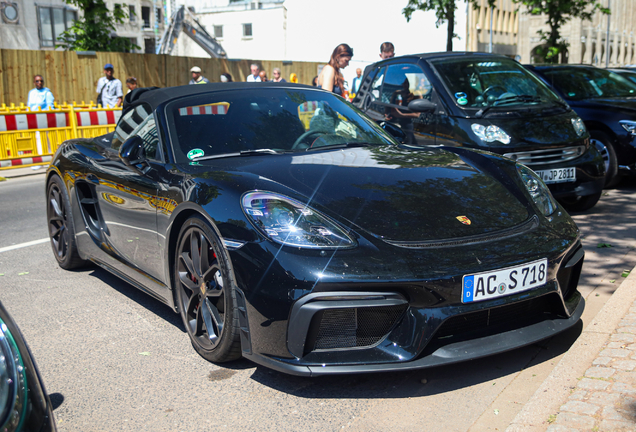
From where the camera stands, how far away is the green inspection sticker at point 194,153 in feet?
12.0

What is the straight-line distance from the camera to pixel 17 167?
38.1 ft

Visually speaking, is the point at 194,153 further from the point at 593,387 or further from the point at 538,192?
the point at 593,387

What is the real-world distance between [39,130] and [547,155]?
9.49m

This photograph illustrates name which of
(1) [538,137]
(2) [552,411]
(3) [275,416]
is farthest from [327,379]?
(1) [538,137]

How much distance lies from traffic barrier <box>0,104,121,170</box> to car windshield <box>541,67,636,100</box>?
858 cm

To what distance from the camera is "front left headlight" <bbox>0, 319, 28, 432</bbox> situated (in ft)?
5.05

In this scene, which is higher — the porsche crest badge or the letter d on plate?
the porsche crest badge

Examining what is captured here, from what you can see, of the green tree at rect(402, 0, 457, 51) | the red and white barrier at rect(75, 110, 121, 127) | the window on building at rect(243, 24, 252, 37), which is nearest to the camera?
the red and white barrier at rect(75, 110, 121, 127)

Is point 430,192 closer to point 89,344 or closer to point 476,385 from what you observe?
point 476,385

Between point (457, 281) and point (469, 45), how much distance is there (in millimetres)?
50301

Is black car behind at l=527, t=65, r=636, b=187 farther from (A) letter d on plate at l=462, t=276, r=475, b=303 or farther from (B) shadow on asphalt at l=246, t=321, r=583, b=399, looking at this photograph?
(A) letter d on plate at l=462, t=276, r=475, b=303

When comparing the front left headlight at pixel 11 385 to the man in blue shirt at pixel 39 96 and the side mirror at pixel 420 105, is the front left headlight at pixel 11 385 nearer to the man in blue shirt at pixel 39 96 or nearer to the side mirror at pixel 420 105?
the side mirror at pixel 420 105

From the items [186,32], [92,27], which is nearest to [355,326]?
[92,27]

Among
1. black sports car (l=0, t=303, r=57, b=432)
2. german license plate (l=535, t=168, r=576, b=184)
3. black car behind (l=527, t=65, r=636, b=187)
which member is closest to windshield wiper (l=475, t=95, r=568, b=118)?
german license plate (l=535, t=168, r=576, b=184)
